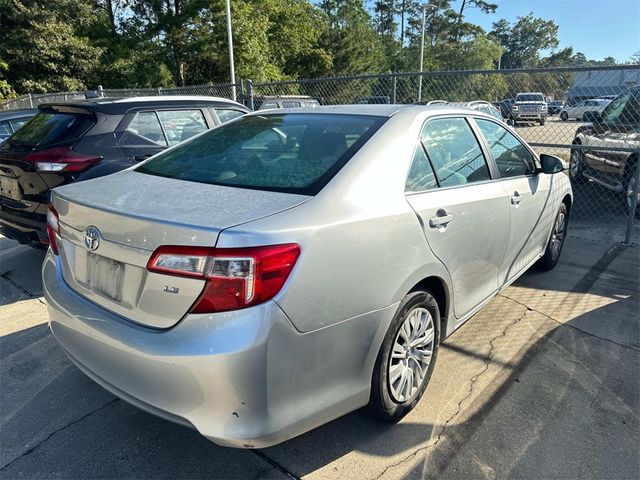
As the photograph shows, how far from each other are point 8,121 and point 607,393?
8.27 meters

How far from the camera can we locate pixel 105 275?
2.10 m

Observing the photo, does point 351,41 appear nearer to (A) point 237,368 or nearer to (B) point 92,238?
(B) point 92,238

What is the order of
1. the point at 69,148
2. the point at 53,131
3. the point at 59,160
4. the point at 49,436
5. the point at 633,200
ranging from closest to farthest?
1. the point at 49,436
2. the point at 59,160
3. the point at 69,148
4. the point at 53,131
5. the point at 633,200

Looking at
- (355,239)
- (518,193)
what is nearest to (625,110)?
(518,193)

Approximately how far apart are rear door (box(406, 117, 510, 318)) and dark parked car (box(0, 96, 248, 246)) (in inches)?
113

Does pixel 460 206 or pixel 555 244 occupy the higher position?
pixel 460 206

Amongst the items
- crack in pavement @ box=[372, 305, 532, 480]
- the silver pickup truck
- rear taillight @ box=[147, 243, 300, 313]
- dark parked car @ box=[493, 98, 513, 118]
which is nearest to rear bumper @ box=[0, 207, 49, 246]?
rear taillight @ box=[147, 243, 300, 313]

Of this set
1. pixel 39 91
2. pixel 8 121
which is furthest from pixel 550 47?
pixel 8 121

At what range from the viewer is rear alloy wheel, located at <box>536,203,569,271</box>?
4.73m

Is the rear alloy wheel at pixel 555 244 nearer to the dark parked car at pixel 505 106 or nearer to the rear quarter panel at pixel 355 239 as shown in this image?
the rear quarter panel at pixel 355 239

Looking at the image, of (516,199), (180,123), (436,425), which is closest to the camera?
(436,425)

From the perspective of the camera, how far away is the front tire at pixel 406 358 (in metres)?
2.32

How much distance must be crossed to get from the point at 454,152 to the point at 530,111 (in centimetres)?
628

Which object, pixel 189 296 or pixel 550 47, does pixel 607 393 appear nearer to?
pixel 189 296
